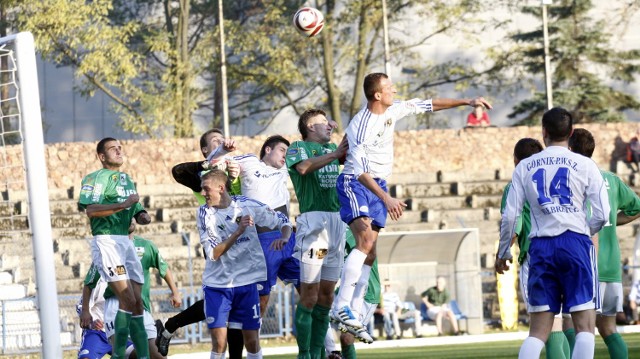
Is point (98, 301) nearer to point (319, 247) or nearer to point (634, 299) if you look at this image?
point (319, 247)

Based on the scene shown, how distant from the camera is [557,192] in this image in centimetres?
859

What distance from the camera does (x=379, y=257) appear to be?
76.5 ft

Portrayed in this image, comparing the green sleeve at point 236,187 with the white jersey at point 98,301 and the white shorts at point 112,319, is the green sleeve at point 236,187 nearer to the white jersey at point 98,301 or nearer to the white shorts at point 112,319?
the white shorts at point 112,319

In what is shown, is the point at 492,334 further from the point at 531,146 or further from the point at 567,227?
the point at 567,227

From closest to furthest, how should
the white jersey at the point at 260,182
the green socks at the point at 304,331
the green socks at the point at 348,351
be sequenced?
the green socks at the point at 304,331 → the green socks at the point at 348,351 → the white jersey at the point at 260,182

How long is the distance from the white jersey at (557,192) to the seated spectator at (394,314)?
42.2 feet

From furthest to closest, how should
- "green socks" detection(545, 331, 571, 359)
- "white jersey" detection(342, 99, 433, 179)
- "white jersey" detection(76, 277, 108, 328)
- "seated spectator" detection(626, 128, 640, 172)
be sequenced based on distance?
"seated spectator" detection(626, 128, 640, 172) → "white jersey" detection(76, 277, 108, 328) → "white jersey" detection(342, 99, 433, 179) → "green socks" detection(545, 331, 571, 359)

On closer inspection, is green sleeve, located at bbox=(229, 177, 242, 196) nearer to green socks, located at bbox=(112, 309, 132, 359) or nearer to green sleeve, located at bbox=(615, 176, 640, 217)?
green socks, located at bbox=(112, 309, 132, 359)

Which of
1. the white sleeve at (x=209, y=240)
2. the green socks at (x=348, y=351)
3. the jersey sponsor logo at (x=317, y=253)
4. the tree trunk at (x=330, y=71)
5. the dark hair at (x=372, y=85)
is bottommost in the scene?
the green socks at (x=348, y=351)

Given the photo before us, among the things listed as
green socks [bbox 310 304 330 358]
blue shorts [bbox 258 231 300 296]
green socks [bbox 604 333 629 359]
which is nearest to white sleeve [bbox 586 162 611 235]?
green socks [bbox 604 333 629 359]

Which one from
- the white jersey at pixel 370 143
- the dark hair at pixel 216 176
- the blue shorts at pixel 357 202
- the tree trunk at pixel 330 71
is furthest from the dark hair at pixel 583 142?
the tree trunk at pixel 330 71

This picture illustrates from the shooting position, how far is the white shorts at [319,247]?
11117mm

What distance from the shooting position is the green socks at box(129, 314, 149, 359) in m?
12.0

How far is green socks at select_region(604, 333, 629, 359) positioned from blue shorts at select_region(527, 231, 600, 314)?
5.36 ft
